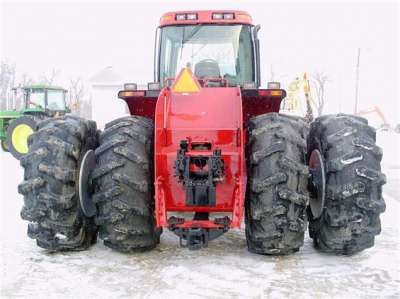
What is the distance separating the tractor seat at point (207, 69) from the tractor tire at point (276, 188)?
1.66 m

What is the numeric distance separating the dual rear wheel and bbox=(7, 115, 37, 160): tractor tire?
1174 cm

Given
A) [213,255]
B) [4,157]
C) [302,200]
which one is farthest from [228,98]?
[4,157]

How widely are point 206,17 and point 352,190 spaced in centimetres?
291

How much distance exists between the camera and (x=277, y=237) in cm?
483

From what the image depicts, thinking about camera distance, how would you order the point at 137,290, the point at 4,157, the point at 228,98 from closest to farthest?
1. the point at 137,290
2. the point at 228,98
3. the point at 4,157

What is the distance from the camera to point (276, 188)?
4.74m

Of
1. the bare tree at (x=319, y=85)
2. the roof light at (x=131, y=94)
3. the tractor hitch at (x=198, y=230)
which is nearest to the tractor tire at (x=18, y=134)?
the roof light at (x=131, y=94)

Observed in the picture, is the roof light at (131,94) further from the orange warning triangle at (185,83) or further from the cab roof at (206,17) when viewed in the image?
the cab roof at (206,17)

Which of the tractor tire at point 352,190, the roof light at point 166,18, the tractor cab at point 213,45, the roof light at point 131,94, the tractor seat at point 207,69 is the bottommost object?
the tractor tire at point 352,190

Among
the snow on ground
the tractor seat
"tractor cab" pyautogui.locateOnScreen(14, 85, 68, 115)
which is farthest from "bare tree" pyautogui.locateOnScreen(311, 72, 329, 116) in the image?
the snow on ground

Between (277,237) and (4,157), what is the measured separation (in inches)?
564

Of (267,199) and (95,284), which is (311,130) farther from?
(95,284)

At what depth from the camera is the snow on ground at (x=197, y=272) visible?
427 cm

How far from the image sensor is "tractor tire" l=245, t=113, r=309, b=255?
4746mm
